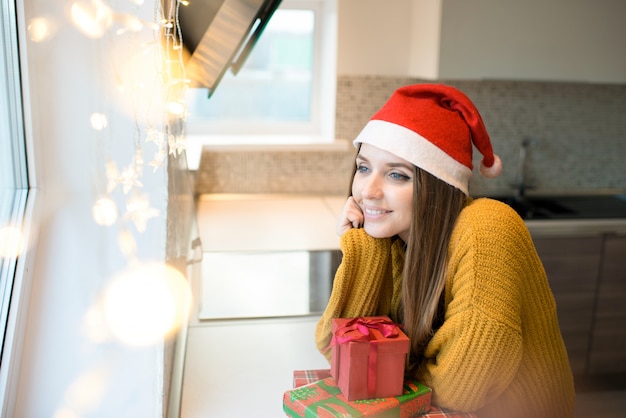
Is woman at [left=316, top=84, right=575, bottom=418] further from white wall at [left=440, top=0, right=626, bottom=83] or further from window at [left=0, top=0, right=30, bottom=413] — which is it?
white wall at [left=440, top=0, right=626, bottom=83]

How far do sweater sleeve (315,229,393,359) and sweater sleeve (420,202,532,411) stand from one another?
0.54 ft

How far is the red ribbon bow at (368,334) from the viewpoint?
3.29 ft

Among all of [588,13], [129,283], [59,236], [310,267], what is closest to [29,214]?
[59,236]

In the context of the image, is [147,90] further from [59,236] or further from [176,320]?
[176,320]

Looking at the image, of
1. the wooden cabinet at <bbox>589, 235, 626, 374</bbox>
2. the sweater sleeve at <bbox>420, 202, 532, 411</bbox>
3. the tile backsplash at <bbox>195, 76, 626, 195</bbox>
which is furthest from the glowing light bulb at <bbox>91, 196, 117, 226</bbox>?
the wooden cabinet at <bbox>589, 235, 626, 374</bbox>

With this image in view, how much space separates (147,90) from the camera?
113 centimetres

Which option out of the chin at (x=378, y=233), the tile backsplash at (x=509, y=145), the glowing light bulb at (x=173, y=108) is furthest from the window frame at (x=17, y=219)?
the tile backsplash at (x=509, y=145)

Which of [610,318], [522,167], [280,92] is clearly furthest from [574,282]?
[280,92]

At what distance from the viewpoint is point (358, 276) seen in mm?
1254

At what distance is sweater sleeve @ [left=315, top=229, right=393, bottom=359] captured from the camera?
1.24 metres

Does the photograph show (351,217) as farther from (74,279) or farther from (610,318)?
(610,318)

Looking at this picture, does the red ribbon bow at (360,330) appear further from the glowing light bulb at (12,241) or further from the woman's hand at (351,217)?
the glowing light bulb at (12,241)

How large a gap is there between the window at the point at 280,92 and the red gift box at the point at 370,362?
6.70 ft

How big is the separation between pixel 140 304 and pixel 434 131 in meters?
0.67
